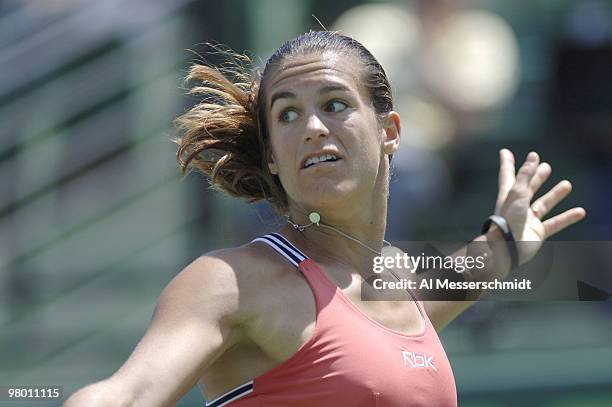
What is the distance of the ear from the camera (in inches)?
110

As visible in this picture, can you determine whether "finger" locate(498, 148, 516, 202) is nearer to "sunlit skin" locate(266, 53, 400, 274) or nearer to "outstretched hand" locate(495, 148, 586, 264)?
"outstretched hand" locate(495, 148, 586, 264)

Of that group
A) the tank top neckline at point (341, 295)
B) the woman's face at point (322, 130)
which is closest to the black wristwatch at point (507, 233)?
the woman's face at point (322, 130)

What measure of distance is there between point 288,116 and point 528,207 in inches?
35.0

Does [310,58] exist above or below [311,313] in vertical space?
above

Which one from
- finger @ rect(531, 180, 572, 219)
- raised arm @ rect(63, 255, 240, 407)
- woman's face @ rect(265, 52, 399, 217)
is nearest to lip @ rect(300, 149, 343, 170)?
woman's face @ rect(265, 52, 399, 217)

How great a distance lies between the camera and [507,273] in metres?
3.21

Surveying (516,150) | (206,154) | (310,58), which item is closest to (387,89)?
(310,58)

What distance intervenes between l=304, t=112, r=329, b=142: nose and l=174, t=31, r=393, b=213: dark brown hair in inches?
8.0

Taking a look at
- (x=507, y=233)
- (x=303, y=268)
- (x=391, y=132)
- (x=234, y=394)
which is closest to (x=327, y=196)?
(x=303, y=268)

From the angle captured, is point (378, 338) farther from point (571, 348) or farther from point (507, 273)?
point (571, 348)

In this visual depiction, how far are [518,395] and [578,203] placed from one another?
1296mm

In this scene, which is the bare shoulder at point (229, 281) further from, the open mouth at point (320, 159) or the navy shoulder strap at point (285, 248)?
the open mouth at point (320, 159)

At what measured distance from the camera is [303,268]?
7.98ft

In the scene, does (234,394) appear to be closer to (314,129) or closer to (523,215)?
(314,129)
